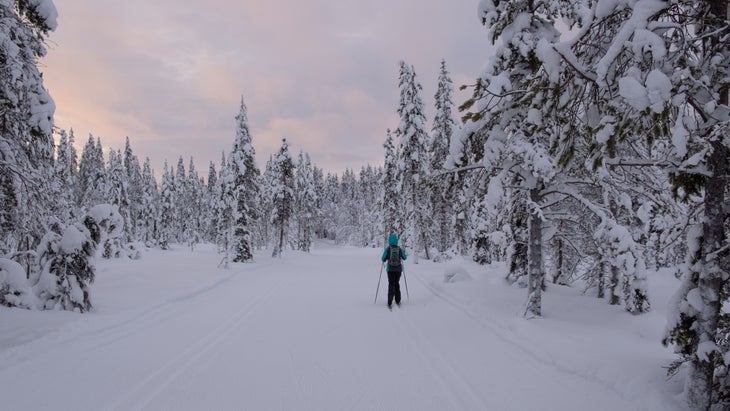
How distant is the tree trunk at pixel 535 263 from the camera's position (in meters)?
8.59

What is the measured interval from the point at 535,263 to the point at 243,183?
2664cm

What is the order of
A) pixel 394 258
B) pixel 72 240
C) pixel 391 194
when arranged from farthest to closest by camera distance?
1. pixel 391 194
2. pixel 394 258
3. pixel 72 240

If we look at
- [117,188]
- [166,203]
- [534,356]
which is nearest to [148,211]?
[166,203]

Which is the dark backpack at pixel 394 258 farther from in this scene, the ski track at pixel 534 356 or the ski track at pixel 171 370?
the ski track at pixel 171 370

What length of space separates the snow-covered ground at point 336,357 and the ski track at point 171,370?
1.0 inches

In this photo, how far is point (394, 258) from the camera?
38.1ft

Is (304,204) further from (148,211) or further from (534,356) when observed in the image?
(534,356)

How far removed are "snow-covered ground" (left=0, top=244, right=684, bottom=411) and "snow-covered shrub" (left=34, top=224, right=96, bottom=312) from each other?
63 cm

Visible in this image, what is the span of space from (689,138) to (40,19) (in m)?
12.0

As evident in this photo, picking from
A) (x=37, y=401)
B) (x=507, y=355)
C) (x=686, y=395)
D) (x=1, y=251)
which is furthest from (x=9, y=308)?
(x=686, y=395)

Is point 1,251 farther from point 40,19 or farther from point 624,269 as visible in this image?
point 624,269

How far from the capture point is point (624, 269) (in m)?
8.00

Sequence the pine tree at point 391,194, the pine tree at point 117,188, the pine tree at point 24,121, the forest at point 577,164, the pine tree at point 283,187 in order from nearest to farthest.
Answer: the forest at point 577,164 → the pine tree at point 24,121 → the pine tree at point 391,194 → the pine tree at point 283,187 → the pine tree at point 117,188

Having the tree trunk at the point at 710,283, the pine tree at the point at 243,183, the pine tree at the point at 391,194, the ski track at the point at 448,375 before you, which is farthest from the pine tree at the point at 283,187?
the tree trunk at the point at 710,283
